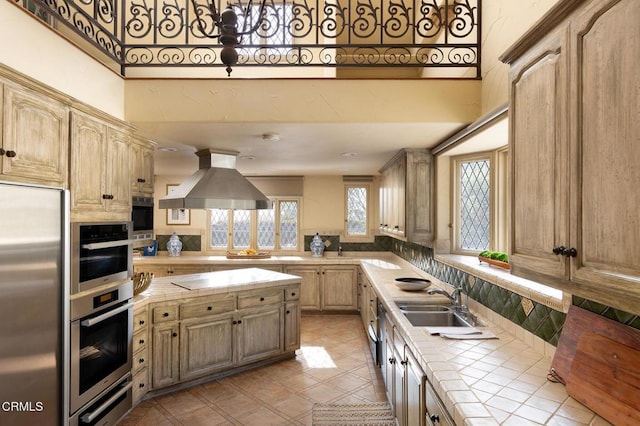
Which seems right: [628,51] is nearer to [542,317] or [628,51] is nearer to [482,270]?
[542,317]

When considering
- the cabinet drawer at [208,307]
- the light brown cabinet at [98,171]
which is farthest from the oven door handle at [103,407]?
the light brown cabinet at [98,171]

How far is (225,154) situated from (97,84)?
5.01ft

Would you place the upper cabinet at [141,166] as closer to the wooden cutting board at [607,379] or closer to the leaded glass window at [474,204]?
the leaded glass window at [474,204]

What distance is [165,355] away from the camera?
10.7 ft

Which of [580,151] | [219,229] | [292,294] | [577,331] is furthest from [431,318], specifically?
[219,229]

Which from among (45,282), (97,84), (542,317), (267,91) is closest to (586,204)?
(542,317)

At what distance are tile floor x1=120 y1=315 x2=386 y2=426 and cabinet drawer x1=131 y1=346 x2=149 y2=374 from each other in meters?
0.37

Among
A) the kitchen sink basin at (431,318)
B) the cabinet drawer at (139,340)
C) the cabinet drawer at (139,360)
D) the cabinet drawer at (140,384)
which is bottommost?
the cabinet drawer at (140,384)

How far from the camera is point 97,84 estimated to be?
258 cm

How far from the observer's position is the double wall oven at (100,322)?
225cm

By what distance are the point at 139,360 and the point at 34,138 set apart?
6.64ft

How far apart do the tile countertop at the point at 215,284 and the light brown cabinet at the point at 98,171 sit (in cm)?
83

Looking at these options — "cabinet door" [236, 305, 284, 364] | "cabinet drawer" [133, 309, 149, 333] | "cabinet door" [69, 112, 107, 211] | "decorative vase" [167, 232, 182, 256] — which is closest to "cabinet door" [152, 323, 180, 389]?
"cabinet drawer" [133, 309, 149, 333]

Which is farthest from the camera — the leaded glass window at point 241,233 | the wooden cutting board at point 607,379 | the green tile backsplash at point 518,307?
the leaded glass window at point 241,233
